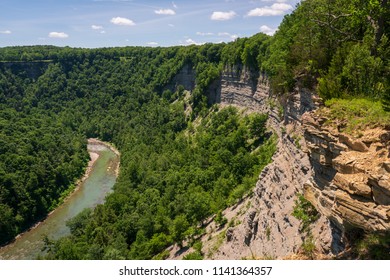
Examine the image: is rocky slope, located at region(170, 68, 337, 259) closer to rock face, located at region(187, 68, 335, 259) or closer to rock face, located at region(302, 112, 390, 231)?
rock face, located at region(187, 68, 335, 259)

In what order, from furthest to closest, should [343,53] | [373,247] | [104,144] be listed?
[104,144], [343,53], [373,247]

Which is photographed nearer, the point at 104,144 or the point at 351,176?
the point at 351,176

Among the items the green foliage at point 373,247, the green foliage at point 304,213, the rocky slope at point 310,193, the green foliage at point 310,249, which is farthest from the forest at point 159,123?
the green foliage at point 310,249

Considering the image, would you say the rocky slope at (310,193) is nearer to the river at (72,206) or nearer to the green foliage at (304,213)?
the green foliage at (304,213)

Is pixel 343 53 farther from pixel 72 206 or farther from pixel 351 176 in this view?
pixel 72 206

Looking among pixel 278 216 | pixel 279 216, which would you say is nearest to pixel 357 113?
pixel 279 216
